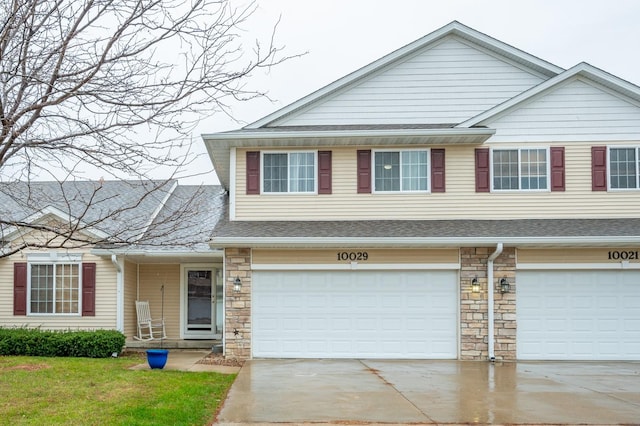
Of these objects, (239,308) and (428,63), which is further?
(428,63)

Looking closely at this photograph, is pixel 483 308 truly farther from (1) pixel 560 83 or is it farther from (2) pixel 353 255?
(1) pixel 560 83

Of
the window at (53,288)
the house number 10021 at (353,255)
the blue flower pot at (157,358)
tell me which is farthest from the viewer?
the window at (53,288)

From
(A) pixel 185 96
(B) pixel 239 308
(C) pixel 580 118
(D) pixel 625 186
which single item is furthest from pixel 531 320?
Result: (A) pixel 185 96

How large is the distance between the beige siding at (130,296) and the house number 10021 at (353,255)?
19.1ft

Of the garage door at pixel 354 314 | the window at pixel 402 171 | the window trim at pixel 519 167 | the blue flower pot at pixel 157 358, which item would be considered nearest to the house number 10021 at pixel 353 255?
the garage door at pixel 354 314

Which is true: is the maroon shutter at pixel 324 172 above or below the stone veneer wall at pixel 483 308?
above

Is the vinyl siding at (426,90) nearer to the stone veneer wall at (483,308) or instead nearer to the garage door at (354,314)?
the stone veneer wall at (483,308)

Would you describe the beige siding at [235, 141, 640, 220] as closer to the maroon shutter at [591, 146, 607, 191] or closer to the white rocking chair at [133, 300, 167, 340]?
the maroon shutter at [591, 146, 607, 191]

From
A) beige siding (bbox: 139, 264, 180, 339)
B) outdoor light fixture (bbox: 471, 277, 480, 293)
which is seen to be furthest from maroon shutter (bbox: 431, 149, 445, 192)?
beige siding (bbox: 139, 264, 180, 339)

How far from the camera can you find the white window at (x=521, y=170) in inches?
566

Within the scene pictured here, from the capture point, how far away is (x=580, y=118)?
1454 cm

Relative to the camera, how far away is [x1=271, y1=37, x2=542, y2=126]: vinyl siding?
50.0 feet

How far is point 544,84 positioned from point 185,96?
11.7 m

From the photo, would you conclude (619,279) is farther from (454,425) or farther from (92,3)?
(92,3)
